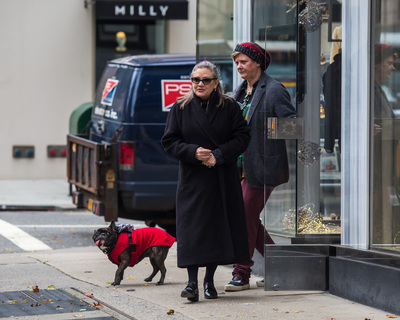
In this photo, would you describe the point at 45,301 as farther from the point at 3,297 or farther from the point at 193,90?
the point at 193,90

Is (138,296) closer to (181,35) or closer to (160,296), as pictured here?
(160,296)

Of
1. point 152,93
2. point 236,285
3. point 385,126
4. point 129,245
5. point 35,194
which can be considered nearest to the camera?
point 385,126

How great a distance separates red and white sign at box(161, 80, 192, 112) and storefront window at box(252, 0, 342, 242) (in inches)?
135

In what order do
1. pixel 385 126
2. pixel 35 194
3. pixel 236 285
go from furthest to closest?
pixel 35 194, pixel 236 285, pixel 385 126

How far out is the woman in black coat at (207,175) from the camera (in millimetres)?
6336

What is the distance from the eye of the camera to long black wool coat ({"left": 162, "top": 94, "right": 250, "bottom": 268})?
6340 mm

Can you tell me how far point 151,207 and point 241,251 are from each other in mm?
3908

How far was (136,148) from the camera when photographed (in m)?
10.2

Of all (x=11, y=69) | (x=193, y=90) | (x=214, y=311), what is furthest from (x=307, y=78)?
(x=11, y=69)

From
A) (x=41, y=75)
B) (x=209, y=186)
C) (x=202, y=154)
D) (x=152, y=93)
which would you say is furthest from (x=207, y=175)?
(x=41, y=75)

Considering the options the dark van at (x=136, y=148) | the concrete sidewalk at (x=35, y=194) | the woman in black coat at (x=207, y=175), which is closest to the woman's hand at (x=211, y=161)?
the woman in black coat at (x=207, y=175)

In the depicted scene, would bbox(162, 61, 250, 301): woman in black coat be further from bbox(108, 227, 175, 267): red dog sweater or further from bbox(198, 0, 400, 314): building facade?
bbox(108, 227, 175, 267): red dog sweater

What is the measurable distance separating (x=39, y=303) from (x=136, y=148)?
154 inches

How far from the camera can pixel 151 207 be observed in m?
10.3
